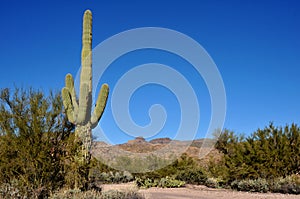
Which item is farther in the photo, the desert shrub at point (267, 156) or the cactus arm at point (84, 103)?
the desert shrub at point (267, 156)

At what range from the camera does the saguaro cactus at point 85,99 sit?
12137 millimetres

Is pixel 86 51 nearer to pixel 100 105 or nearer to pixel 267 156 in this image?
pixel 100 105

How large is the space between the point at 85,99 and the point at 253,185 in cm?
1003

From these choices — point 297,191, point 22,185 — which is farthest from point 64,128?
point 297,191

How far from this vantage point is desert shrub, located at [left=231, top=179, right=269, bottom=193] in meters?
17.8

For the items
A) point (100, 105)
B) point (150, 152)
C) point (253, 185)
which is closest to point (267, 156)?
point (253, 185)

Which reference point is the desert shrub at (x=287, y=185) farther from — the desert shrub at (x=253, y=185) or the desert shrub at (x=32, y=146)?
the desert shrub at (x=32, y=146)

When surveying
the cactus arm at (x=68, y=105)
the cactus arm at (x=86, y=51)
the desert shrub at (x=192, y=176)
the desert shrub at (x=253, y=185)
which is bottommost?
the desert shrub at (x=253, y=185)

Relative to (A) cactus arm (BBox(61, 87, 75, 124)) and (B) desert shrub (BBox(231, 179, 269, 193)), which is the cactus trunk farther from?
(B) desert shrub (BBox(231, 179, 269, 193))

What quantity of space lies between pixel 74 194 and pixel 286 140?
13.6 metres

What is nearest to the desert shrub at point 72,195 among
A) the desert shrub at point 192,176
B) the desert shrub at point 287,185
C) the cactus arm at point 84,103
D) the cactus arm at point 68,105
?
the cactus arm at point 68,105

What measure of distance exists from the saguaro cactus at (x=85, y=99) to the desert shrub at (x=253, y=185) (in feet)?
30.2

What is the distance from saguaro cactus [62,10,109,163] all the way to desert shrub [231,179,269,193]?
30.2 feet

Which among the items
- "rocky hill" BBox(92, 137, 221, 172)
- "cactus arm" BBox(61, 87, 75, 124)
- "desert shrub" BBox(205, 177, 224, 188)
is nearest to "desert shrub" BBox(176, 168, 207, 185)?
"desert shrub" BBox(205, 177, 224, 188)
